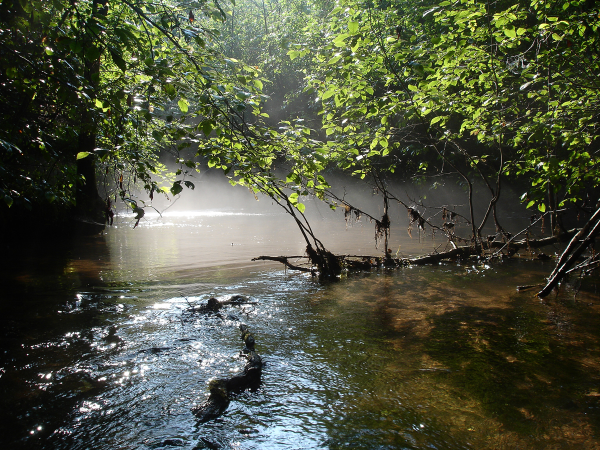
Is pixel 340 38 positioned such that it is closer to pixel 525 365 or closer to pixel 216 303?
pixel 525 365

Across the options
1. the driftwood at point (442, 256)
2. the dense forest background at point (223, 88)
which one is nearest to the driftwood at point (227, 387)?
the dense forest background at point (223, 88)

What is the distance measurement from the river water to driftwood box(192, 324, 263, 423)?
0.27ft

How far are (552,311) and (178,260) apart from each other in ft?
25.3

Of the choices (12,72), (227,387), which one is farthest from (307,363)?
(12,72)

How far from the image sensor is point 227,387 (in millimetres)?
3170

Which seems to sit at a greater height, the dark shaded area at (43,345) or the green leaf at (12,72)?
the green leaf at (12,72)

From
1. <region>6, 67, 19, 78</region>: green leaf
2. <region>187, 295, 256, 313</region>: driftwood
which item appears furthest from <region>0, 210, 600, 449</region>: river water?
<region>6, 67, 19, 78</region>: green leaf

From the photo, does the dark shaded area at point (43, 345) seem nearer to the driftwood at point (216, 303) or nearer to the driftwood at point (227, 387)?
the driftwood at point (227, 387)

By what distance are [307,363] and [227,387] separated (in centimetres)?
87

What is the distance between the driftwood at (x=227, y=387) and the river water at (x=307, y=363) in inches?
3.2

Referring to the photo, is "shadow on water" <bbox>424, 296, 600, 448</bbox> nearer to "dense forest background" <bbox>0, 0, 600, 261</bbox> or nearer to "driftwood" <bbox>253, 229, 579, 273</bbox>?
"dense forest background" <bbox>0, 0, 600, 261</bbox>

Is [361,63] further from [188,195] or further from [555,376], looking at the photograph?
[188,195]

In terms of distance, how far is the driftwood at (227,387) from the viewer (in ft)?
9.37

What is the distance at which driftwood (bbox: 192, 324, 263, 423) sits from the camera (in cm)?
286
